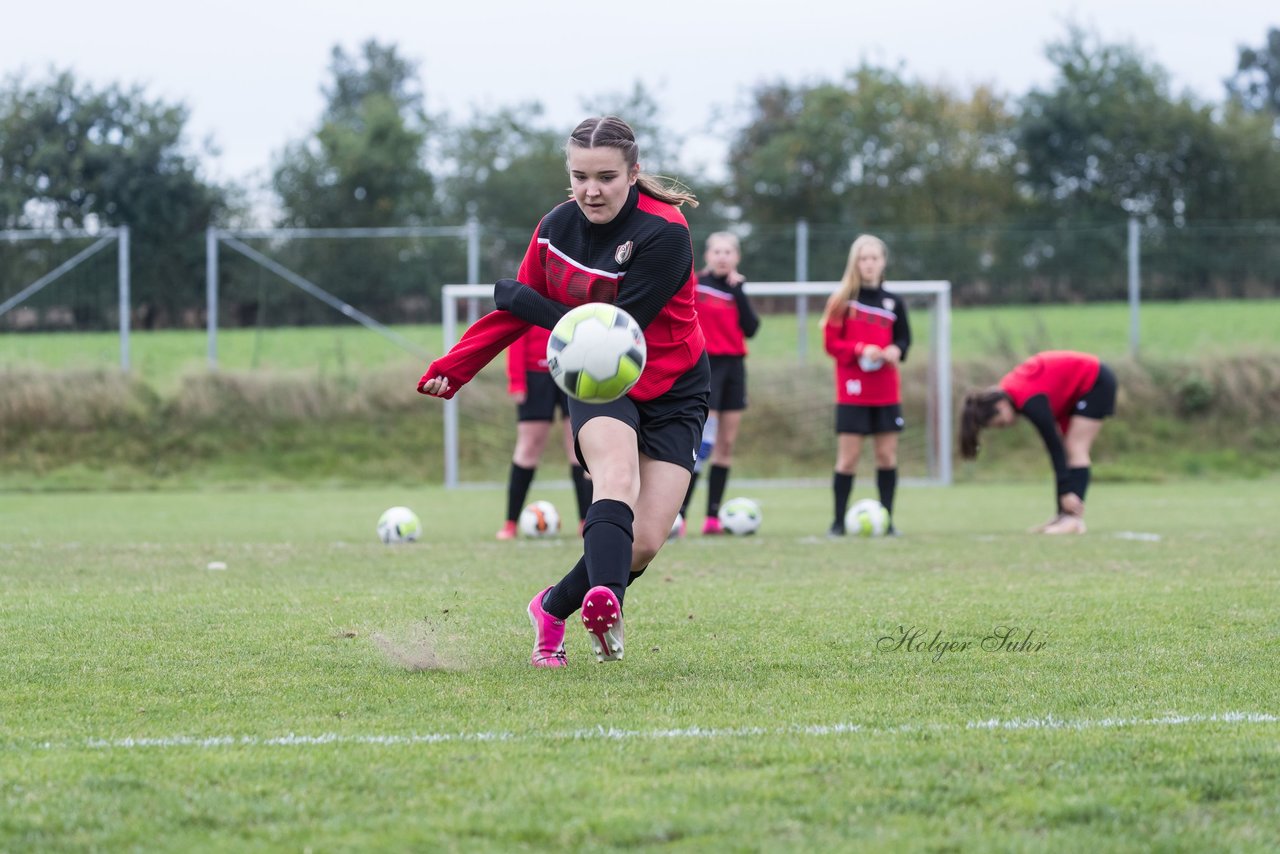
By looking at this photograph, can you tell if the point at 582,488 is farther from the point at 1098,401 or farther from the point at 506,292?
the point at 506,292

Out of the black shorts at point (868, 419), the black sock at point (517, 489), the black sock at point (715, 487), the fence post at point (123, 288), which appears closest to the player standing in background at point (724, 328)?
the black sock at point (715, 487)

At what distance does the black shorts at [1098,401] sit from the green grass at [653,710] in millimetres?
2758

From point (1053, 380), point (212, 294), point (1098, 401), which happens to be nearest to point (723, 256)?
point (1053, 380)

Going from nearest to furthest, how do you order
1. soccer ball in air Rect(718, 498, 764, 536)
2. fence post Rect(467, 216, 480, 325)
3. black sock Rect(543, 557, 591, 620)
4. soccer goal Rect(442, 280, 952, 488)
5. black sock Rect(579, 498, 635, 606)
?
black sock Rect(579, 498, 635, 606), black sock Rect(543, 557, 591, 620), soccer ball in air Rect(718, 498, 764, 536), soccer goal Rect(442, 280, 952, 488), fence post Rect(467, 216, 480, 325)

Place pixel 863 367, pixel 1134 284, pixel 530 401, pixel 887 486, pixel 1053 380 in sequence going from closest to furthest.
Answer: pixel 530 401, pixel 863 367, pixel 887 486, pixel 1053 380, pixel 1134 284

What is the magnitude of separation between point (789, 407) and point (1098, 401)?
28.4 ft

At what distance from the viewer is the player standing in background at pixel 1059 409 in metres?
10.0

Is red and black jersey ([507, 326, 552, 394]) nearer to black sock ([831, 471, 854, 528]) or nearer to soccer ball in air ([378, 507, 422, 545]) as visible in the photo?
soccer ball in air ([378, 507, 422, 545])

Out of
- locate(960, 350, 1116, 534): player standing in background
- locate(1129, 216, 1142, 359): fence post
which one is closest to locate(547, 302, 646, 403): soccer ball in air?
locate(960, 350, 1116, 534): player standing in background

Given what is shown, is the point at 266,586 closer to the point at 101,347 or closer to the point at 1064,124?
the point at 101,347

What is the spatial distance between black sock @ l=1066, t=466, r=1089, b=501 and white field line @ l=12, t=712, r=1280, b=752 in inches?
267

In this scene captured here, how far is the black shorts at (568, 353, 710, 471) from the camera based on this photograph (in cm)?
445

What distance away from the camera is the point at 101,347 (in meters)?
18.5

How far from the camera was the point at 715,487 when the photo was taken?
33.4 ft
